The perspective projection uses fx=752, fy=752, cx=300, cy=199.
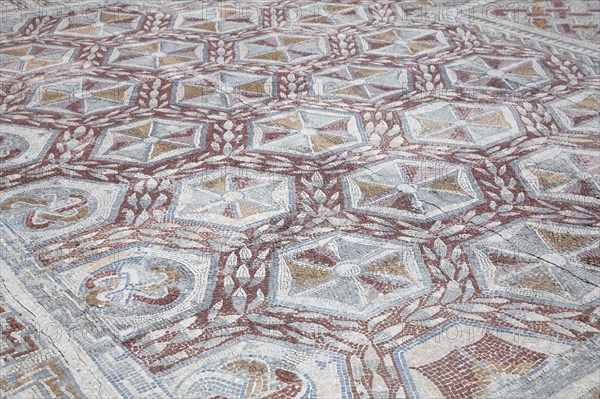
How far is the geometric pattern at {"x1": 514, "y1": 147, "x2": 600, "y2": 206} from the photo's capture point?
8.36 ft

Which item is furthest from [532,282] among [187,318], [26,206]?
[26,206]

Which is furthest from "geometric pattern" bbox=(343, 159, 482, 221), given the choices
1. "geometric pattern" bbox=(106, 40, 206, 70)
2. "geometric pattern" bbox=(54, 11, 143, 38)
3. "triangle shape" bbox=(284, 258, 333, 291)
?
"geometric pattern" bbox=(54, 11, 143, 38)

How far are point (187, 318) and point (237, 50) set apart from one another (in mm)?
2209

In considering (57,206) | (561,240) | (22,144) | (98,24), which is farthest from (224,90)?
(561,240)

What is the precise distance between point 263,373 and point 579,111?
205 cm

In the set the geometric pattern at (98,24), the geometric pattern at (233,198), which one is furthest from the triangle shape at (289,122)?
the geometric pattern at (98,24)

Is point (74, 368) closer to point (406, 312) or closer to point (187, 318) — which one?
point (187, 318)

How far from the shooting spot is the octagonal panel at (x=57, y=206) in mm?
2297

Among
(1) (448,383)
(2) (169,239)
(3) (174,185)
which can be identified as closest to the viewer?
(1) (448,383)

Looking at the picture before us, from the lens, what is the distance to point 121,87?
3361 millimetres

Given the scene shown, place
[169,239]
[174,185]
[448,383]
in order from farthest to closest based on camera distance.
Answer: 1. [174,185]
2. [169,239]
3. [448,383]

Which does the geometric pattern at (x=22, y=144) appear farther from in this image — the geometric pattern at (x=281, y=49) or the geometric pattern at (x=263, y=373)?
the geometric pattern at (x=263, y=373)

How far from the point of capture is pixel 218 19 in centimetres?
433

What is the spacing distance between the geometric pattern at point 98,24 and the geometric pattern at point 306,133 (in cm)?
148
